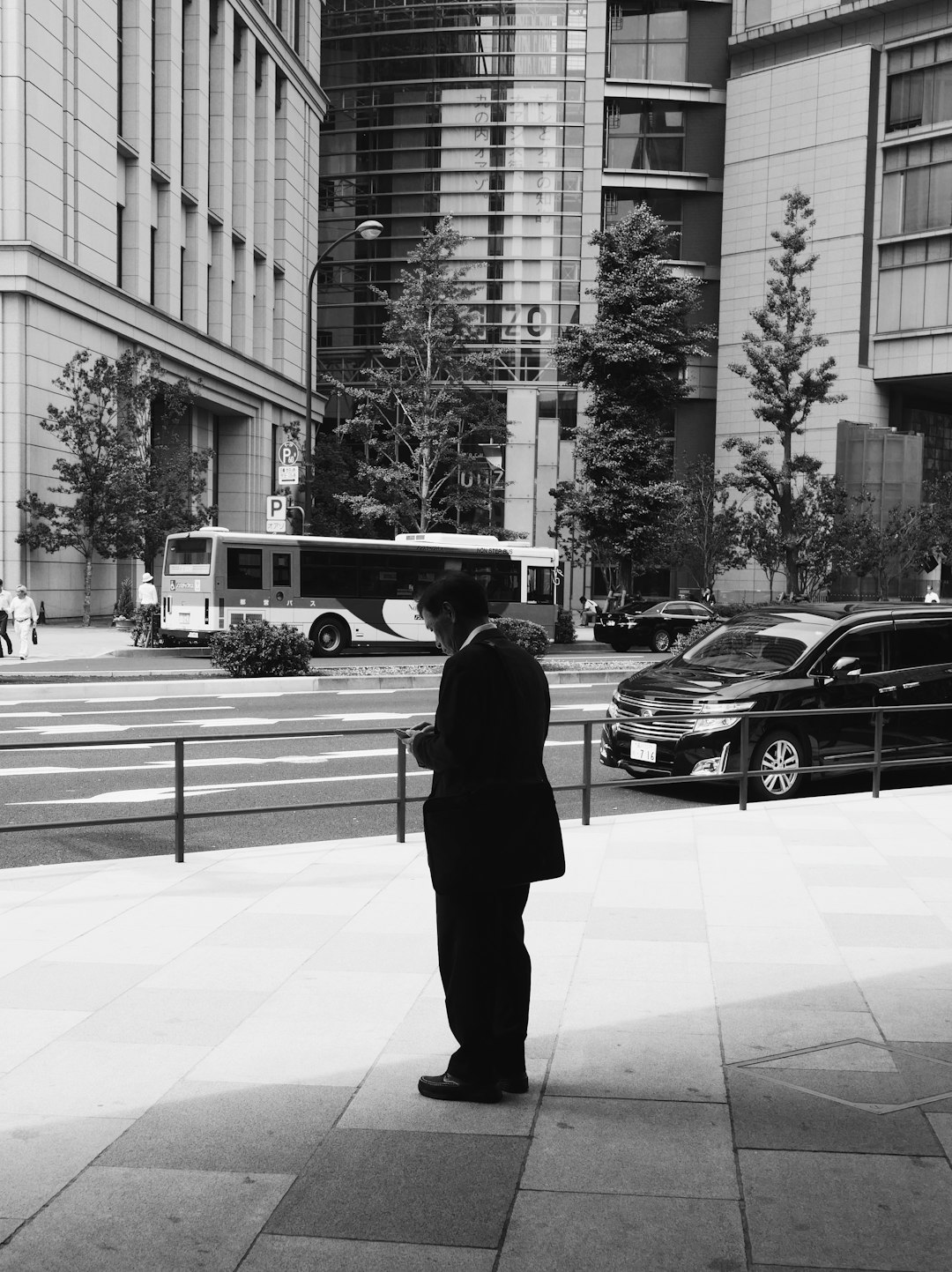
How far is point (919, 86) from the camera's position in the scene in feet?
186

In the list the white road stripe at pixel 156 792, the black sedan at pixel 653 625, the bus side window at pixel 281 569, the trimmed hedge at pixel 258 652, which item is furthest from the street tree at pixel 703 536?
the white road stripe at pixel 156 792

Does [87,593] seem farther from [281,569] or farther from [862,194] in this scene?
[862,194]

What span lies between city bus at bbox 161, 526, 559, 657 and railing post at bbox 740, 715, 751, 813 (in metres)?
16.7

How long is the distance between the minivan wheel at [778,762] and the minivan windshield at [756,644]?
0.81 m

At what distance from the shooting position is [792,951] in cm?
632

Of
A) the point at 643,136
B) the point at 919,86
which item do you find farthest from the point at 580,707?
the point at 643,136

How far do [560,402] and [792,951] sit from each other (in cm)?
5544

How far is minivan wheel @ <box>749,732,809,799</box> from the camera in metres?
11.4

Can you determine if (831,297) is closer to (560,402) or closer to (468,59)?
(560,402)

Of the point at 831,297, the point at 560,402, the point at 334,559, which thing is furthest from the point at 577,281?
the point at 334,559

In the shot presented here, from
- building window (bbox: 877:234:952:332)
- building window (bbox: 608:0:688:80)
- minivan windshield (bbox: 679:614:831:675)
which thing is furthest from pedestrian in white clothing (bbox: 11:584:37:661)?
building window (bbox: 608:0:688:80)

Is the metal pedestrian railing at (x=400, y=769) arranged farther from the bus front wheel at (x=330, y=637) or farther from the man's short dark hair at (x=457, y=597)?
the bus front wheel at (x=330, y=637)

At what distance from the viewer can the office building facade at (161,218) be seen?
33.8 meters

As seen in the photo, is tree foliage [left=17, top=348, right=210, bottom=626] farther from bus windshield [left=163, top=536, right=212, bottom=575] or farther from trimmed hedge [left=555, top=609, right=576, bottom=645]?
trimmed hedge [left=555, top=609, right=576, bottom=645]
